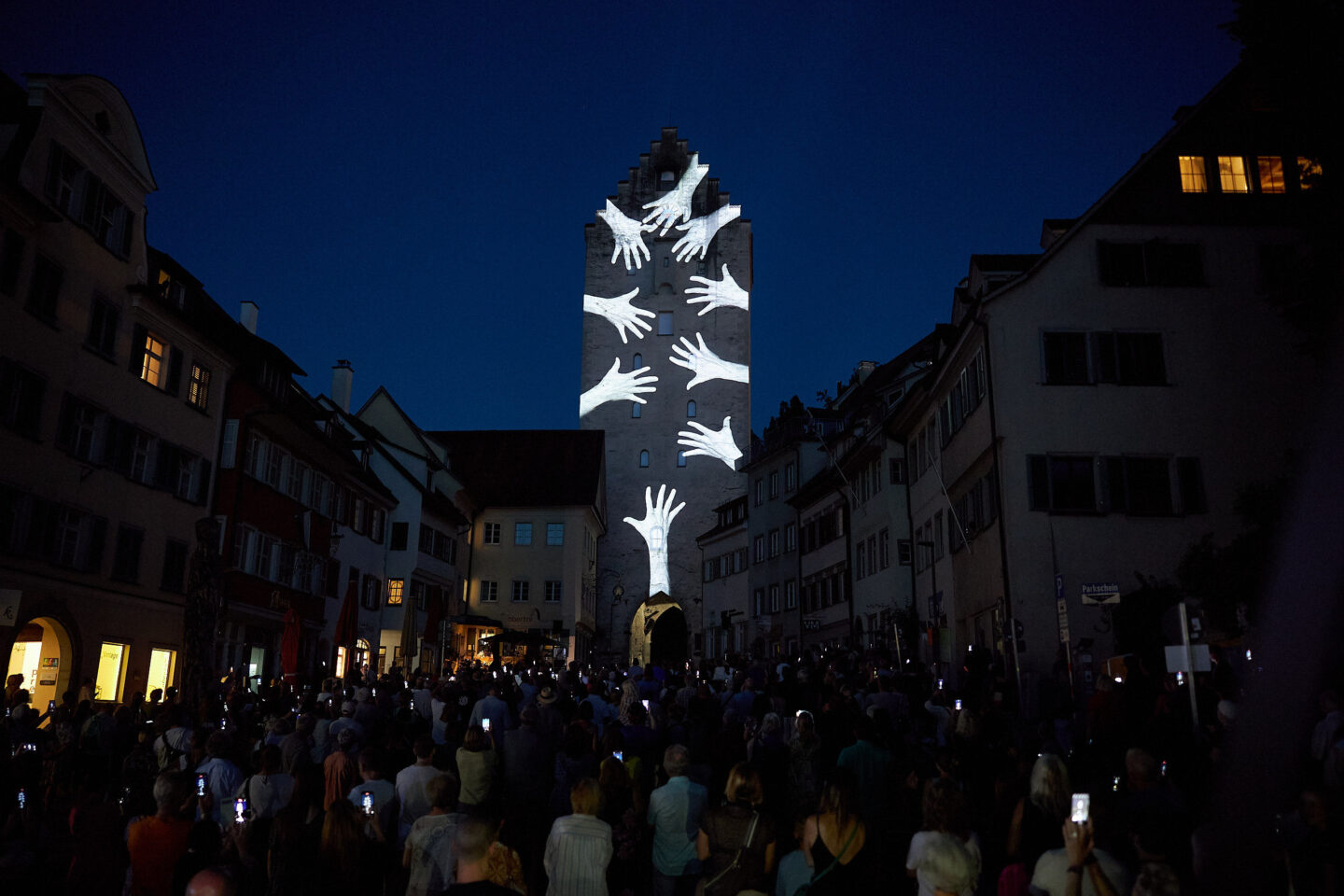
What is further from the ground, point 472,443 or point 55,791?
point 472,443

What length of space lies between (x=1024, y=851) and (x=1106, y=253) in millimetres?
22096

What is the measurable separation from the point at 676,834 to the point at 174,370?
968 inches

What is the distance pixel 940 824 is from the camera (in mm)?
6785

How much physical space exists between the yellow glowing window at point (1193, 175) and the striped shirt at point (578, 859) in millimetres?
24954

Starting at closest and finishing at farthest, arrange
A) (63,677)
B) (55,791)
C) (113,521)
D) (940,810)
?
1. (940,810)
2. (55,791)
3. (63,677)
4. (113,521)

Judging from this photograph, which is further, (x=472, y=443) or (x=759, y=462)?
(x=472, y=443)

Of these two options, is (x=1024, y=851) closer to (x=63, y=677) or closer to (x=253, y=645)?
(x=63, y=677)

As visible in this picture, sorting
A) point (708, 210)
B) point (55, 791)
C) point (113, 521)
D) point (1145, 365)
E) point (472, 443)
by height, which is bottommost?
point (55, 791)

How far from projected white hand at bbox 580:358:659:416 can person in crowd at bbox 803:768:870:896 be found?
63219 millimetres

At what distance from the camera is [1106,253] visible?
27.0 metres

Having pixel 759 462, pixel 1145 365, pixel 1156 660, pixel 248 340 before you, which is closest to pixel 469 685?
pixel 1156 660

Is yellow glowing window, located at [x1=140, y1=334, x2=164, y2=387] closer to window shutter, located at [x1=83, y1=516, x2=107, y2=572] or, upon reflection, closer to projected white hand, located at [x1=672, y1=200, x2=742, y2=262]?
window shutter, located at [x1=83, y1=516, x2=107, y2=572]

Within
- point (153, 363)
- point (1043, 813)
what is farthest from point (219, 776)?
point (153, 363)

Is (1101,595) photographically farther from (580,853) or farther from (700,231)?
(700,231)
